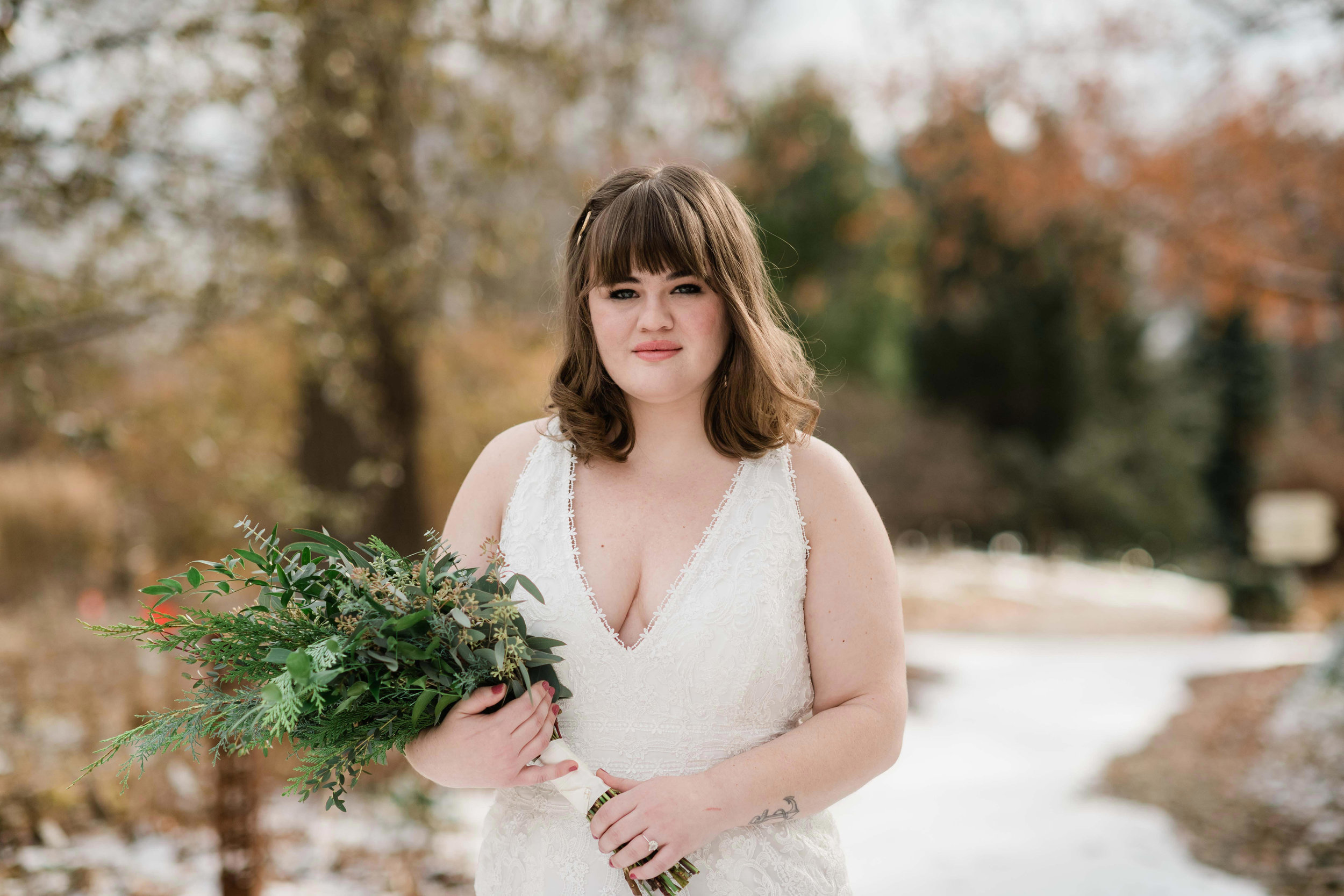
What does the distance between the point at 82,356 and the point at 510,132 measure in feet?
8.94

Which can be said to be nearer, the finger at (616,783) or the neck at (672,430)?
the finger at (616,783)

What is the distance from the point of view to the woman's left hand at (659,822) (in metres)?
1.74

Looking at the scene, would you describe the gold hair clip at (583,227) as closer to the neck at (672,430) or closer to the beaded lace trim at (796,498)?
the neck at (672,430)

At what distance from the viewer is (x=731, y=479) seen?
2072 mm

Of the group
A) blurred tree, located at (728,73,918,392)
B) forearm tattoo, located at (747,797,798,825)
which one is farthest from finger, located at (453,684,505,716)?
blurred tree, located at (728,73,918,392)

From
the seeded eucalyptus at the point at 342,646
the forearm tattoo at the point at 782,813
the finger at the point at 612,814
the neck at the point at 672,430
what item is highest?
the neck at the point at 672,430

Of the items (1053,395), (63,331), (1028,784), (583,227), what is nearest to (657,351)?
(583,227)

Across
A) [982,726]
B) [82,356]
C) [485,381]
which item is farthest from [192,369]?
[982,726]

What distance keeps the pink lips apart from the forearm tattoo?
0.83m

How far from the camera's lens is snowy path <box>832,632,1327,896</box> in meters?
5.28

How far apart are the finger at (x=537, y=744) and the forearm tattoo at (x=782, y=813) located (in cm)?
40

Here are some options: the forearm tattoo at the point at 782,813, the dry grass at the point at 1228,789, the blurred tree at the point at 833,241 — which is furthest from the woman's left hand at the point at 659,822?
the blurred tree at the point at 833,241

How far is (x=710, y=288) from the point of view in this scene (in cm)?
195

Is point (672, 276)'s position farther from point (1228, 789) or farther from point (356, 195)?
point (1228, 789)
